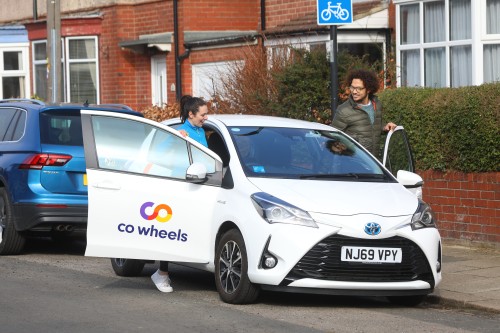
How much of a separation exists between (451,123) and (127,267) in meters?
4.36

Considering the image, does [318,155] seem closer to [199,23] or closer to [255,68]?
[255,68]

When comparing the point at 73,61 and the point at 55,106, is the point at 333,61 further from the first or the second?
the point at 73,61

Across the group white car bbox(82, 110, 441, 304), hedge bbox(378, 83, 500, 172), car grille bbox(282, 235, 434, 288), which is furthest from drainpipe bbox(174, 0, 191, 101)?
car grille bbox(282, 235, 434, 288)

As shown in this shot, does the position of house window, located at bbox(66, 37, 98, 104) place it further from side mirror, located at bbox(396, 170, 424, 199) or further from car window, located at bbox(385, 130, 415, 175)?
side mirror, located at bbox(396, 170, 424, 199)

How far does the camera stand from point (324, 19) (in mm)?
13000

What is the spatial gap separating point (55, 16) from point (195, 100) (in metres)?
10.5

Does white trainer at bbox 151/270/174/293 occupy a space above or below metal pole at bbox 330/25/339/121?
below

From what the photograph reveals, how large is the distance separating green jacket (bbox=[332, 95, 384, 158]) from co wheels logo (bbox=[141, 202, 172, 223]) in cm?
255

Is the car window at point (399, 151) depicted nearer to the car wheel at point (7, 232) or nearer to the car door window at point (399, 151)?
the car door window at point (399, 151)

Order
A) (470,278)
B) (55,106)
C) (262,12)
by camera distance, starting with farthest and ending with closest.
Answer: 1. (262,12)
2. (55,106)
3. (470,278)

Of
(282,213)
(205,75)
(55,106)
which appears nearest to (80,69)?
(205,75)

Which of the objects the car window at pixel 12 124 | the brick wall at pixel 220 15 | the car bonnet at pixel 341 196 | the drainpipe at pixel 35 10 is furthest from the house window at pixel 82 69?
the car bonnet at pixel 341 196

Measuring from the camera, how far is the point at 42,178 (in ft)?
42.0

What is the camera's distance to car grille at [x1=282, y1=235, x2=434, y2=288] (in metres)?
9.22
